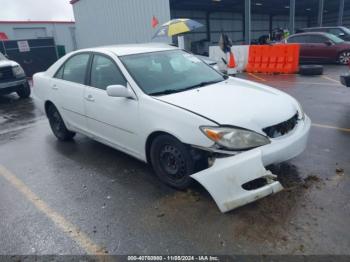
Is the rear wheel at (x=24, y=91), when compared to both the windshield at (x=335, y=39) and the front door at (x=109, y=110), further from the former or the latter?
the windshield at (x=335, y=39)

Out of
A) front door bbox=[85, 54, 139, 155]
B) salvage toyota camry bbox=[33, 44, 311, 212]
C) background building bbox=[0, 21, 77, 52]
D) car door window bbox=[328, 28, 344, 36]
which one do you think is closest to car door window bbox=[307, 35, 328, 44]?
car door window bbox=[328, 28, 344, 36]

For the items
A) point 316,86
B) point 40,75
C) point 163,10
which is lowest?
point 316,86

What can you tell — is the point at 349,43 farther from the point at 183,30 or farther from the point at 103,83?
the point at 103,83

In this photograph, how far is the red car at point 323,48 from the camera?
1309cm

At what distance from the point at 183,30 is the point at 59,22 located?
2255 cm

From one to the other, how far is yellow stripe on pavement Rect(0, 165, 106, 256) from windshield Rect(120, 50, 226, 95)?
1672 mm

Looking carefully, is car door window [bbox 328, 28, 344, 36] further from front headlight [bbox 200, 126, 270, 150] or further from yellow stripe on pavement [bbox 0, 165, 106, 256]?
yellow stripe on pavement [bbox 0, 165, 106, 256]

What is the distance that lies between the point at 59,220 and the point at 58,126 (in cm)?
273

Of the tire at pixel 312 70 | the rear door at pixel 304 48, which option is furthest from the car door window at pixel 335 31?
the tire at pixel 312 70

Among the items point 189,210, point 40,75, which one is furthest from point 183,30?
point 189,210

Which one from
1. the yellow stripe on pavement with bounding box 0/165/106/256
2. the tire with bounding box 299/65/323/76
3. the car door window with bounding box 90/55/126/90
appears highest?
the car door window with bounding box 90/55/126/90

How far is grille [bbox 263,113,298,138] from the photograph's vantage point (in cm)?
329

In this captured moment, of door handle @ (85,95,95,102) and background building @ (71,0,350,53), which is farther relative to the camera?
background building @ (71,0,350,53)

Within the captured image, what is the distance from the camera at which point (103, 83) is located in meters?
4.32
